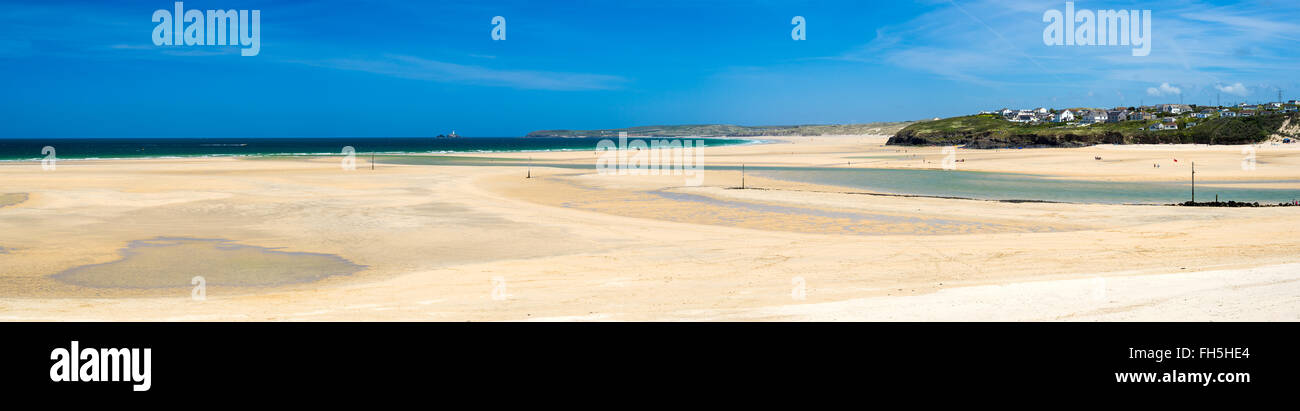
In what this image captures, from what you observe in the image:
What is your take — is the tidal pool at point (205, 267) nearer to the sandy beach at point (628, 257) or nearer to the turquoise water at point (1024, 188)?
the sandy beach at point (628, 257)

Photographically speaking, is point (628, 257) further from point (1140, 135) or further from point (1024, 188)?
point (1140, 135)

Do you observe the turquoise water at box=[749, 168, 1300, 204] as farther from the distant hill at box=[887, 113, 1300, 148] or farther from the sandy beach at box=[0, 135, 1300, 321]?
the distant hill at box=[887, 113, 1300, 148]

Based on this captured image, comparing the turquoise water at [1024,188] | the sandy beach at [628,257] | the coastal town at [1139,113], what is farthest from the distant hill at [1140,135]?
the sandy beach at [628,257]

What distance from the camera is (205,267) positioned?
14383 millimetres

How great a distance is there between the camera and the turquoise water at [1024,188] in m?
29.4

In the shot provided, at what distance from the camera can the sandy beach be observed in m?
8.86

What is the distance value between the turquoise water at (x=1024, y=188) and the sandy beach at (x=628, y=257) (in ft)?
17.4

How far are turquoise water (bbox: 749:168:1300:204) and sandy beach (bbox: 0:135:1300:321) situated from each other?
17.4 ft
